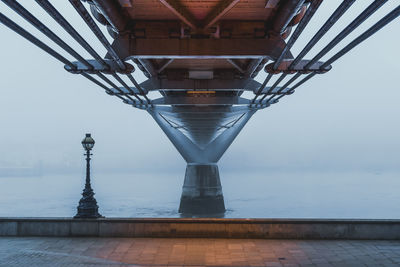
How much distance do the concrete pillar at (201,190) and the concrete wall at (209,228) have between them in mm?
27453

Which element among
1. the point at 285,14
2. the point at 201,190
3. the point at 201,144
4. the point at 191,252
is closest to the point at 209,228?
the point at 191,252

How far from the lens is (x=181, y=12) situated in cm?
985

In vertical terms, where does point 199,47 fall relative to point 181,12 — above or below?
below

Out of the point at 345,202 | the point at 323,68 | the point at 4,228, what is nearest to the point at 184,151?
the point at 323,68

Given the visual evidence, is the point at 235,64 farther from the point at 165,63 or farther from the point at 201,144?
the point at 201,144

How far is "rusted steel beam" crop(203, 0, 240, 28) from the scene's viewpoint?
29.4 feet

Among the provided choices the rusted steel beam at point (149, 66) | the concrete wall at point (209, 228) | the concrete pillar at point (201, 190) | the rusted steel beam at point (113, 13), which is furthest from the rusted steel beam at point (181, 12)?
the concrete pillar at point (201, 190)

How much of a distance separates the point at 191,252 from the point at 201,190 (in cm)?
2909

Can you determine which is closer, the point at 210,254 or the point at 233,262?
the point at 233,262

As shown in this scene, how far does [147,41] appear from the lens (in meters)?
11.4

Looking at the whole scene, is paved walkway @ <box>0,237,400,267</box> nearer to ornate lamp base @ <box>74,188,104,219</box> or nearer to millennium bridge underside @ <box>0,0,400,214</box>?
ornate lamp base @ <box>74,188,104,219</box>

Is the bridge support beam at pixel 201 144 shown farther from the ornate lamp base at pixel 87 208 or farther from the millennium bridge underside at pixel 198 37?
the ornate lamp base at pixel 87 208

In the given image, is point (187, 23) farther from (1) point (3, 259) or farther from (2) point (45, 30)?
(1) point (3, 259)

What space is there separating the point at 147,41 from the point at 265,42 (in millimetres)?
3226
